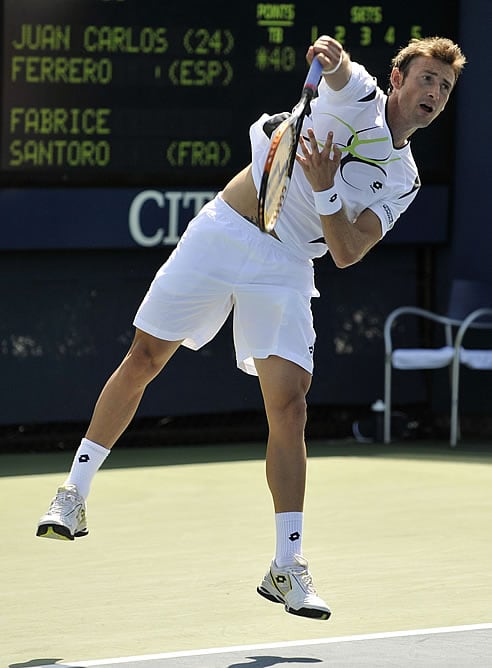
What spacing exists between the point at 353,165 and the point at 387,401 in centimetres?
391

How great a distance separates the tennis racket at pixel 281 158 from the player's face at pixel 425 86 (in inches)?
12.4

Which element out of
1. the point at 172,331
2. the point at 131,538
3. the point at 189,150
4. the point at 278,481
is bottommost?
the point at 131,538

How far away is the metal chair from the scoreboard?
Result: 1.18m

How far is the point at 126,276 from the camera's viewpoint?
796cm

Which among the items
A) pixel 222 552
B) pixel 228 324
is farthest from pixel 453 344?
pixel 222 552

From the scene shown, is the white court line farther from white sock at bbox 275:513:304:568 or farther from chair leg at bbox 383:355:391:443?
chair leg at bbox 383:355:391:443

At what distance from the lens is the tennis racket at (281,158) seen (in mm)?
4133

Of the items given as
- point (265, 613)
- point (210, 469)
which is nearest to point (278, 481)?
point (265, 613)

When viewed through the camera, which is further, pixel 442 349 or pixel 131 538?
pixel 442 349

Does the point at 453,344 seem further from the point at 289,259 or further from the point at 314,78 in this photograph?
the point at 314,78

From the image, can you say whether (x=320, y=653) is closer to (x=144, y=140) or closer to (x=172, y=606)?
(x=172, y=606)

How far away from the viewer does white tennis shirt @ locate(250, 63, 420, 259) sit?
438cm

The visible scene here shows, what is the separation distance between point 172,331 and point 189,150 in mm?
3508

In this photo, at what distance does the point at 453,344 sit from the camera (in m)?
8.60
